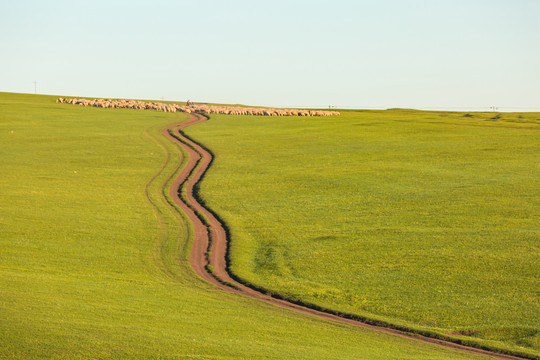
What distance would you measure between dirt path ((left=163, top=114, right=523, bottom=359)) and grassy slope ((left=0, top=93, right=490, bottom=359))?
0.84 meters

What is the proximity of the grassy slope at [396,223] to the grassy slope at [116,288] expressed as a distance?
12.4 ft

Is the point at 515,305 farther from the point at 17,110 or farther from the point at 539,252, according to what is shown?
the point at 17,110

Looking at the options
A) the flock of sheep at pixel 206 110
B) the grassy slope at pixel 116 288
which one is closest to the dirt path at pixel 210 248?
the grassy slope at pixel 116 288

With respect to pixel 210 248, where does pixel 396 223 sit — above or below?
above

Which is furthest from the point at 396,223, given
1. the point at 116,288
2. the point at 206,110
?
the point at 206,110

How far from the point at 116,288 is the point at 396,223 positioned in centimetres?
1952

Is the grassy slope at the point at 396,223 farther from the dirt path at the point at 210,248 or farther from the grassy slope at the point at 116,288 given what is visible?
the grassy slope at the point at 116,288

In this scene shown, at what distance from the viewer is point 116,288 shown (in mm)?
24203

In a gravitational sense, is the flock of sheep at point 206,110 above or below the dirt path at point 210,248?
above

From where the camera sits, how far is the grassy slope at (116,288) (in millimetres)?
16797

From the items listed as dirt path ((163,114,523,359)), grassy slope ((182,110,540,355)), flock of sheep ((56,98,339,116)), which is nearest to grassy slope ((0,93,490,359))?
dirt path ((163,114,523,359))

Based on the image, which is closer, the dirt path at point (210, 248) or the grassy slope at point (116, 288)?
the grassy slope at point (116, 288)

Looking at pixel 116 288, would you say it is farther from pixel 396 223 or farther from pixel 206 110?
pixel 206 110

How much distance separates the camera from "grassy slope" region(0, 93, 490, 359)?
1680cm
